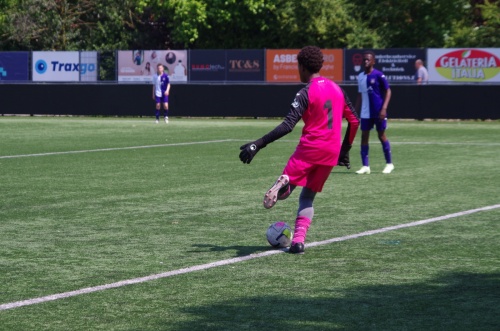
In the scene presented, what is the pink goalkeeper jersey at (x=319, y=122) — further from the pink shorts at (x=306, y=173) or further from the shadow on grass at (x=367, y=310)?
the shadow on grass at (x=367, y=310)

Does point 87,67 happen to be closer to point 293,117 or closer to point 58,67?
point 58,67

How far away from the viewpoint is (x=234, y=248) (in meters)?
9.97

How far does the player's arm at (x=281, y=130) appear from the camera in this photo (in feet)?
30.7

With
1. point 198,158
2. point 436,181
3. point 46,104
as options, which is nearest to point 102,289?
point 436,181

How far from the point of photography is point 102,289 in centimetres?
793

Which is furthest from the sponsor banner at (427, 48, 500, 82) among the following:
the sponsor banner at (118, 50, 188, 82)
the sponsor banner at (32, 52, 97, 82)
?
the sponsor banner at (32, 52, 97, 82)

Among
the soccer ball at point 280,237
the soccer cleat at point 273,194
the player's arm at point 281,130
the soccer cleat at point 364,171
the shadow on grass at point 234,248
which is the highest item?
the player's arm at point 281,130

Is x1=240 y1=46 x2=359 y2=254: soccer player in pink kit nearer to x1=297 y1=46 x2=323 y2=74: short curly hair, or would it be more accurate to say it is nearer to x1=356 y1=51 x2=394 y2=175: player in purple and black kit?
x1=297 y1=46 x2=323 y2=74: short curly hair

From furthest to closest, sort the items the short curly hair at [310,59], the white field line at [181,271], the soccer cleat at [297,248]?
the short curly hair at [310,59] < the soccer cleat at [297,248] < the white field line at [181,271]

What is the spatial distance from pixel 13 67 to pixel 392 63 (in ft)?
55.4

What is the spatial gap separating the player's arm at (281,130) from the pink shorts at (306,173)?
33cm

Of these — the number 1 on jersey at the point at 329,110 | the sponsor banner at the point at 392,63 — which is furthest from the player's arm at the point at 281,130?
the sponsor banner at the point at 392,63

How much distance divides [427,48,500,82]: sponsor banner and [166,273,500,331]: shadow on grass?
119ft

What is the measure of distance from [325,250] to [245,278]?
1573 mm
